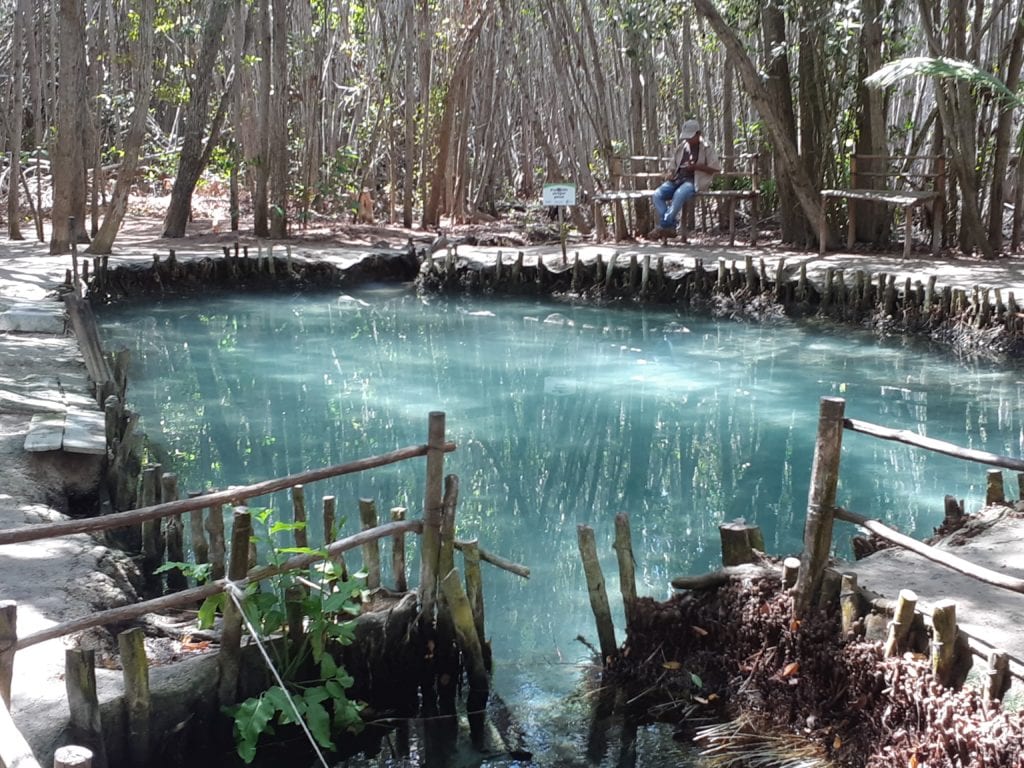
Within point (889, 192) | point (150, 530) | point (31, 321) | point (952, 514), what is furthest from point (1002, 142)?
point (150, 530)

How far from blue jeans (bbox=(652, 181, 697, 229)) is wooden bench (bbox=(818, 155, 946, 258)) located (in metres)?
1.63

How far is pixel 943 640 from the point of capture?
369 cm

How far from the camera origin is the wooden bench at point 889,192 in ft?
44.8

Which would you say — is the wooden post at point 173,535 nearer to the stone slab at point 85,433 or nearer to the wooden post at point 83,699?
the stone slab at point 85,433

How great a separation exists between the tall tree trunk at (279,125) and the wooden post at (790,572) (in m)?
13.6

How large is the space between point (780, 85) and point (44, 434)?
1140cm

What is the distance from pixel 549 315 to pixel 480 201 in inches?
277

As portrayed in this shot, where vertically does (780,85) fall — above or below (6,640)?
above

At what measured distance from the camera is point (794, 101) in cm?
1603

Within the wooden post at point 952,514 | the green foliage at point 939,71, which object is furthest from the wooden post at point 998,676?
the green foliage at point 939,71

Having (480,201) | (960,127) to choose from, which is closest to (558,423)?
(960,127)

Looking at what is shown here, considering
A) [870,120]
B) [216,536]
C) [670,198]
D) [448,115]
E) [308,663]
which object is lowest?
[308,663]

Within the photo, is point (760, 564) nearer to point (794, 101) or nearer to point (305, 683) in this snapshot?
point (305, 683)

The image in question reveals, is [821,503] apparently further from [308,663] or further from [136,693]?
[136,693]
